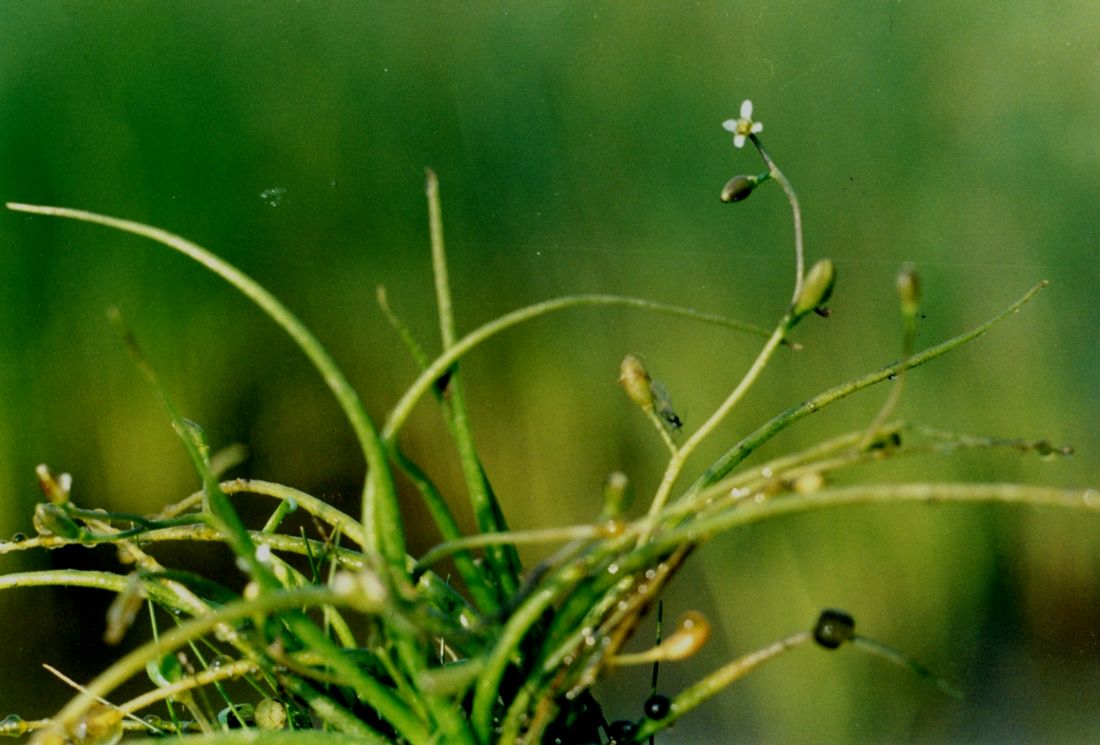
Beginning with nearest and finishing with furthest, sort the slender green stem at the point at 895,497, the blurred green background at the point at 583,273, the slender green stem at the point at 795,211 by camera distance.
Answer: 1. the slender green stem at the point at 895,497
2. the slender green stem at the point at 795,211
3. the blurred green background at the point at 583,273

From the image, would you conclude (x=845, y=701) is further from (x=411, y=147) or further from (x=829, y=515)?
(x=411, y=147)

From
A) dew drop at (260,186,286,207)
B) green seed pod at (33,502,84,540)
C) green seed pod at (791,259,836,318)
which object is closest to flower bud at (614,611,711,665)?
green seed pod at (791,259,836,318)

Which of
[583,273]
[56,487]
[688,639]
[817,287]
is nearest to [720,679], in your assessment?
[688,639]

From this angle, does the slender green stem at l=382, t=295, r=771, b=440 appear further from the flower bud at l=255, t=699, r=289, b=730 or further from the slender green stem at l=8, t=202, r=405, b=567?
the flower bud at l=255, t=699, r=289, b=730

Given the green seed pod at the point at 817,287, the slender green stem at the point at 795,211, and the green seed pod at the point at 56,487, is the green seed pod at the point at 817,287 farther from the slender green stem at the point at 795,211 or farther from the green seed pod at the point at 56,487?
the green seed pod at the point at 56,487

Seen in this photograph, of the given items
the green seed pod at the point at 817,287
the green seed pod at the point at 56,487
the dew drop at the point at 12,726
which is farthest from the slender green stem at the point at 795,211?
the dew drop at the point at 12,726

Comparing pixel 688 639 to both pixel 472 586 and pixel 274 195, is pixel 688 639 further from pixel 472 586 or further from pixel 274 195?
pixel 274 195

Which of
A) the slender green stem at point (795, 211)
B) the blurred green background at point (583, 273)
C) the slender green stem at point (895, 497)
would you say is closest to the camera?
the slender green stem at point (895, 497)
